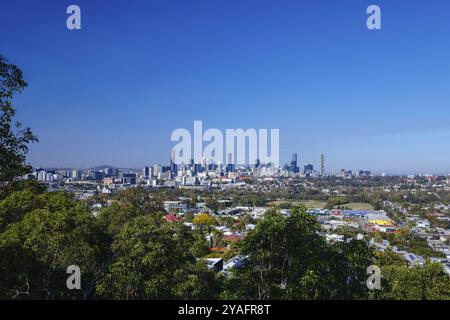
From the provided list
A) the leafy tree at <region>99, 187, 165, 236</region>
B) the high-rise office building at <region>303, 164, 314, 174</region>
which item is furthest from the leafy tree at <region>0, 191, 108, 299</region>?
the high-rise office building at <region>303, 164, 314, 174</region>

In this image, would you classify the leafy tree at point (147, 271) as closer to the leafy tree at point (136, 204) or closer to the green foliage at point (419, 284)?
the green foliage at point (419, 284)

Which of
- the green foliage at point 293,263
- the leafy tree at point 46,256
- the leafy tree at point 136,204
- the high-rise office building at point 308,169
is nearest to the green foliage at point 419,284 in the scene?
the green foliage at point 293,263

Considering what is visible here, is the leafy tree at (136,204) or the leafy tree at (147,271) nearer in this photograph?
the leafy tree at (147,271)

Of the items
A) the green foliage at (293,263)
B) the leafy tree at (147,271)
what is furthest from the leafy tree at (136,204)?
the green foliage at (293,263)

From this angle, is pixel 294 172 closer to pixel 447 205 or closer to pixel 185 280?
pixel 447 205

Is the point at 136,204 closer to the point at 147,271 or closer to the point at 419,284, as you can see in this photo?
the point at 147,271

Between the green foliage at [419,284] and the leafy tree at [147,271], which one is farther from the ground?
the leafy tree at [147,271]

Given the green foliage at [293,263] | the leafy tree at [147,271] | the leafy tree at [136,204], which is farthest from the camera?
the leafy tree at [136,204]

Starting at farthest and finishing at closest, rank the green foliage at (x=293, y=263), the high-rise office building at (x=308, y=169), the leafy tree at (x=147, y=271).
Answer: the high-rise office building at (x=308, y=169) → the leafy tree at (x=147, y=271) → the green foliage at (x=293, y=263)

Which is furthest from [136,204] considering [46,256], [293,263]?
[293,263]

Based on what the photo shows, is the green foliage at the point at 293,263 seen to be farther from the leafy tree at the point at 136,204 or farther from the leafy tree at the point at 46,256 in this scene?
the leafy tree at the point at 136,204
